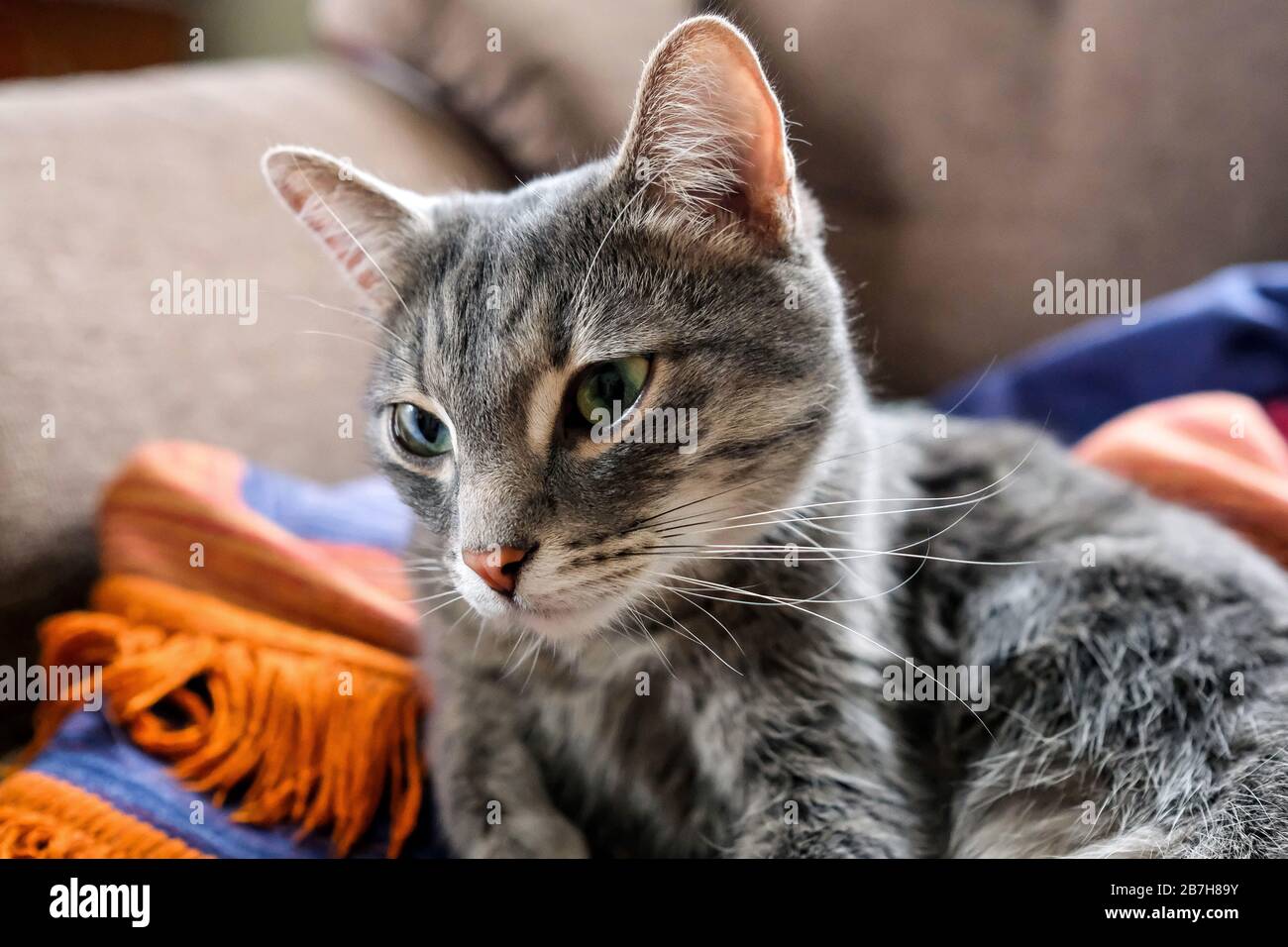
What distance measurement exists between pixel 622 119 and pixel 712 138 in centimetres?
66

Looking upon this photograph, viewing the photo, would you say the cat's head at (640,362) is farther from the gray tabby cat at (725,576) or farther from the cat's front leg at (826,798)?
the cat's front leg at (826,798)

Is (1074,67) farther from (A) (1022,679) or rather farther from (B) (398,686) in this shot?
(B) (398,686)

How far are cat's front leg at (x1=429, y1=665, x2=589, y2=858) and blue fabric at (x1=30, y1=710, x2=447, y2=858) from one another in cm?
6

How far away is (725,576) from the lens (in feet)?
2.97

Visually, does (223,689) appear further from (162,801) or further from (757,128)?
(757,128)

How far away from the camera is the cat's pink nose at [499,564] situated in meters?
0.76

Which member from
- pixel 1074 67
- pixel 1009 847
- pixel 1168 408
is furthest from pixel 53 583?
pixel 1074 67

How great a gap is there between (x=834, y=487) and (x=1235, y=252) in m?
1.05

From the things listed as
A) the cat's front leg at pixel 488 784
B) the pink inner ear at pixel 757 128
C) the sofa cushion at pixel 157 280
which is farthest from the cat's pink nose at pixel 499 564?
the sofa cushion at pixel 157 280

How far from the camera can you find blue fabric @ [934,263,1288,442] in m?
1.36

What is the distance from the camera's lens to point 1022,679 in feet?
3.02

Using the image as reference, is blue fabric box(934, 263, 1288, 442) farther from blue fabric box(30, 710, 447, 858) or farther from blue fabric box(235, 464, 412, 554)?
blue fabric box(30, 710, 447, 858)

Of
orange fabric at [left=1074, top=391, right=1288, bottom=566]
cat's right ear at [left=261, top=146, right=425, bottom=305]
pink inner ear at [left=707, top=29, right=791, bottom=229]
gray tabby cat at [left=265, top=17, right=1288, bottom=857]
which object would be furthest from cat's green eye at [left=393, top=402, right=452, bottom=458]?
orange fabric at [left=1074, top=391, right=1288, bottom=566]

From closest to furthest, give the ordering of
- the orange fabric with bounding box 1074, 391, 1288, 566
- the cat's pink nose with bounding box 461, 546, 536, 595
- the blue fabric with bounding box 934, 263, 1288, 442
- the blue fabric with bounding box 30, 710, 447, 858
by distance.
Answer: the cat's pink nose with bounding box 461, 546, 536, 595 < the blue fabric with bounding box 30, 710, 447, 858 < the orange fabric with bounding box 1074, 391, 1288, 566 < the blue fabric with bounding box 934, 263, 1288, 442
